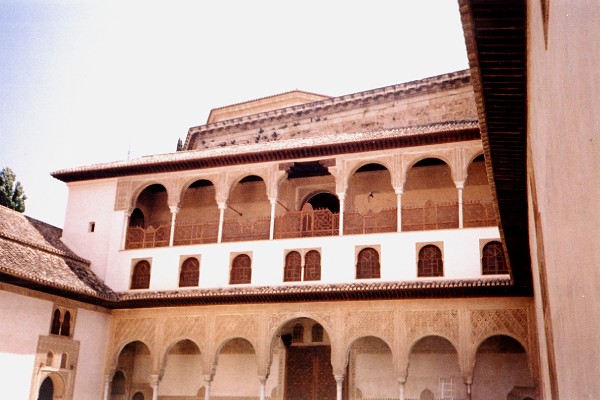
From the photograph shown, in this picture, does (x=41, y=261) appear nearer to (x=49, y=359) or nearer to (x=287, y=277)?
(x=49, y=359)

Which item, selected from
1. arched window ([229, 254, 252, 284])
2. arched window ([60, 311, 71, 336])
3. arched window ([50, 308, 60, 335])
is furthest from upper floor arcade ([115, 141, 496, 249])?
arched window ([50, 308, 60, 335])

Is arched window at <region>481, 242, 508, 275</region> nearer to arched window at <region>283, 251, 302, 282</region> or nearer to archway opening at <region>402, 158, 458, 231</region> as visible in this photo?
archway opening at <region>402, 158, 458, 231</region>

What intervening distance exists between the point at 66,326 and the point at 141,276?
99.8 inches

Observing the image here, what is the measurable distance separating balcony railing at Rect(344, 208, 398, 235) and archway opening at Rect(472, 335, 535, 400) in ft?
12.1

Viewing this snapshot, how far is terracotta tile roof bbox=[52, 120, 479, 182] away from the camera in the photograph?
16.6m

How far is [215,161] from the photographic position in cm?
1886

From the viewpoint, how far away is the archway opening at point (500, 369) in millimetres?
15969

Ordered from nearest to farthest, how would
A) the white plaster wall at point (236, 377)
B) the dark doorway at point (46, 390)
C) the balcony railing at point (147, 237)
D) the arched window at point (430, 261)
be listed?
the arched window at point (430, 261) < the white plaster wall at point (236, 377) < the balcony railing at point (147, 237) < the dark doorway at point (46, 390)

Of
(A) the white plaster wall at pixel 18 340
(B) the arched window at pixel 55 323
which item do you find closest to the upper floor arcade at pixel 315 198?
(B) the arched window at pixel 55 323

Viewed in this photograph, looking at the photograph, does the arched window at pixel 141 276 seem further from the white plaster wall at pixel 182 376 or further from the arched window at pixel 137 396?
the arched window at pixel 137 396

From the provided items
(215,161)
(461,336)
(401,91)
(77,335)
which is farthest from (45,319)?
(401,91)

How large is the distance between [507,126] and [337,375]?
10329 millimetres

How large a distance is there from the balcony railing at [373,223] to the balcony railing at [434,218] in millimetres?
329

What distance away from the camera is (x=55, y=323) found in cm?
1662
